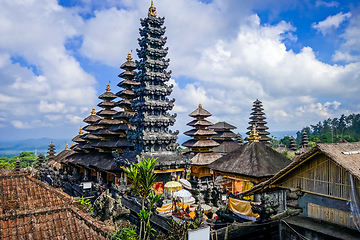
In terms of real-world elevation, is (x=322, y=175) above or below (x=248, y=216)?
above

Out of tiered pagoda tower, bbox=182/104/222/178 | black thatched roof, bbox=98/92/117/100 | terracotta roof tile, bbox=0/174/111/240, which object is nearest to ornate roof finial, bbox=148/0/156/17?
tiered pagoda tower, bbox=182/104/222/178

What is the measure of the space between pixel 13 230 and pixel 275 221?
A: 35.6ft

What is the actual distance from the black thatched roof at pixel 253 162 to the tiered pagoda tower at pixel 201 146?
11101mm

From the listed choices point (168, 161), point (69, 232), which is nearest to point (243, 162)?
point (168, 161)

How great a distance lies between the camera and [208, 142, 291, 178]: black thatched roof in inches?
645

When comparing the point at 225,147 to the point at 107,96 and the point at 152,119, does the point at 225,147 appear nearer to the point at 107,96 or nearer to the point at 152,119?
the point at 152,119

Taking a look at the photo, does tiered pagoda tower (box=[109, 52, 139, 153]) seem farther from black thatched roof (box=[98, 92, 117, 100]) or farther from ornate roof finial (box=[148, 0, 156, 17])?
ornate roof finial (box=[148, 0, 156, 17])

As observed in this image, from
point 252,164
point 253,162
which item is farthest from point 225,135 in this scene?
point 252,164

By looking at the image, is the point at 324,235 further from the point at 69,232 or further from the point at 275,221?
the point at 69,232

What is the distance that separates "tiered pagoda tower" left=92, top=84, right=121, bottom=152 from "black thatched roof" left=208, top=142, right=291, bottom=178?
51.4ft

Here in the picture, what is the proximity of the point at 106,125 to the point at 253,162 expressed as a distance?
23607mm

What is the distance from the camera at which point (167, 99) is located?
25906mm

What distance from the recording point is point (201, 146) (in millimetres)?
31453

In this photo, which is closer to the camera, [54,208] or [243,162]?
[54,208]
